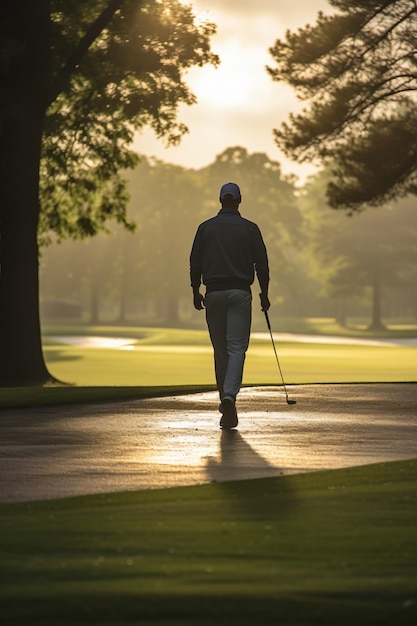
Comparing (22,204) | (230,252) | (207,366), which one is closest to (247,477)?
(230,252)

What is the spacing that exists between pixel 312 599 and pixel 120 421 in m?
8.37

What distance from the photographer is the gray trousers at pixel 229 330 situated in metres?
13.0

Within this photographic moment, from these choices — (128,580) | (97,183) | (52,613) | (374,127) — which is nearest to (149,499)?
(128,580)

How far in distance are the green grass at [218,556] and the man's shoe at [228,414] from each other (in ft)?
12.8

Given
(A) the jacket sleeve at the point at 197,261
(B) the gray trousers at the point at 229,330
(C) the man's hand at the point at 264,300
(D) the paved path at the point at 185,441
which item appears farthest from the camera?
(A) the jacket sleeve at the point at 197,261

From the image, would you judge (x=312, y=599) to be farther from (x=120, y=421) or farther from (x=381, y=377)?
(x=381, y=377)

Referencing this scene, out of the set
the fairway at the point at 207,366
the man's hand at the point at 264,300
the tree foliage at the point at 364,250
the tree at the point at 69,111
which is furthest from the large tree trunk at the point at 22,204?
the tree foliage at the point at 364,250

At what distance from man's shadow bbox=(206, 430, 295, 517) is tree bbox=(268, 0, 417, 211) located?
22.0 metres

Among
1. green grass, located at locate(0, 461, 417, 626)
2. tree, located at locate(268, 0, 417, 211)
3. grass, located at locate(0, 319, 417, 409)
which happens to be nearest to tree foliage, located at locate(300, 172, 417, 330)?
grass, located at locate(0, 319, 417, 409)

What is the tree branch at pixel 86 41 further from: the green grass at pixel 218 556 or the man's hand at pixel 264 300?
the green grass at pixel 218 556

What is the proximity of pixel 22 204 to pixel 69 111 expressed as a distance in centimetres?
494

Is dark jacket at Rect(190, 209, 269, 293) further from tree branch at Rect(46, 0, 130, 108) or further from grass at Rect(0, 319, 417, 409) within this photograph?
tree branch at Rect(46, 0, 130, 108)

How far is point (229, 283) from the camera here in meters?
13.1

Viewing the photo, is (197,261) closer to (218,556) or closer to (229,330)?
(229,330)
